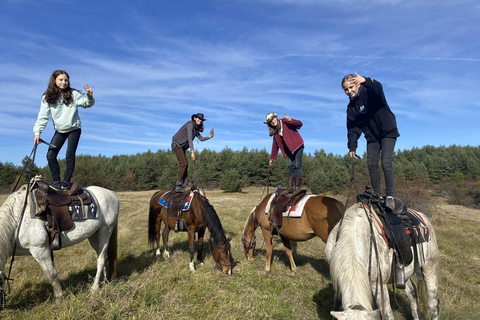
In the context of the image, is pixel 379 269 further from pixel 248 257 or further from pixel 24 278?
pixel 24 278

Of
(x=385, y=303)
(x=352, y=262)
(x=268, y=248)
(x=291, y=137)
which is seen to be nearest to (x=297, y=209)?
(x=268, y=248)

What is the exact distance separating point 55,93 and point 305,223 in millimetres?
4861

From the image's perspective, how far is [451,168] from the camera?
44.8m

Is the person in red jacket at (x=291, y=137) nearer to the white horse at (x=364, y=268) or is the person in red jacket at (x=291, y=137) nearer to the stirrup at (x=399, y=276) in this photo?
the white horse at (x=364, y=268)

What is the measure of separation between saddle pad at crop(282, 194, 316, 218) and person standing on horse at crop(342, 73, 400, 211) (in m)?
1.45

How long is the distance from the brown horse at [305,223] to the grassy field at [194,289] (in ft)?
1.80

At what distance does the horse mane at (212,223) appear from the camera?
5.83 m

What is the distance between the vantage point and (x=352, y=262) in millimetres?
2973

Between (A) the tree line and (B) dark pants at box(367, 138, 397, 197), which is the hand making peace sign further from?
(A) the tree line

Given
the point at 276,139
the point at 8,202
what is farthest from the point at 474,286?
the point at 8,202

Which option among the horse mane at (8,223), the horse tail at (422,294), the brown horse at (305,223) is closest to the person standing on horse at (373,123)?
the brown horse at (305,223)

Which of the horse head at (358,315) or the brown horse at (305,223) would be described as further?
the brown horse at (305,223)

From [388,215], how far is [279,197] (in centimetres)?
265

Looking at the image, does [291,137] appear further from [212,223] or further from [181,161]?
[181,161]
